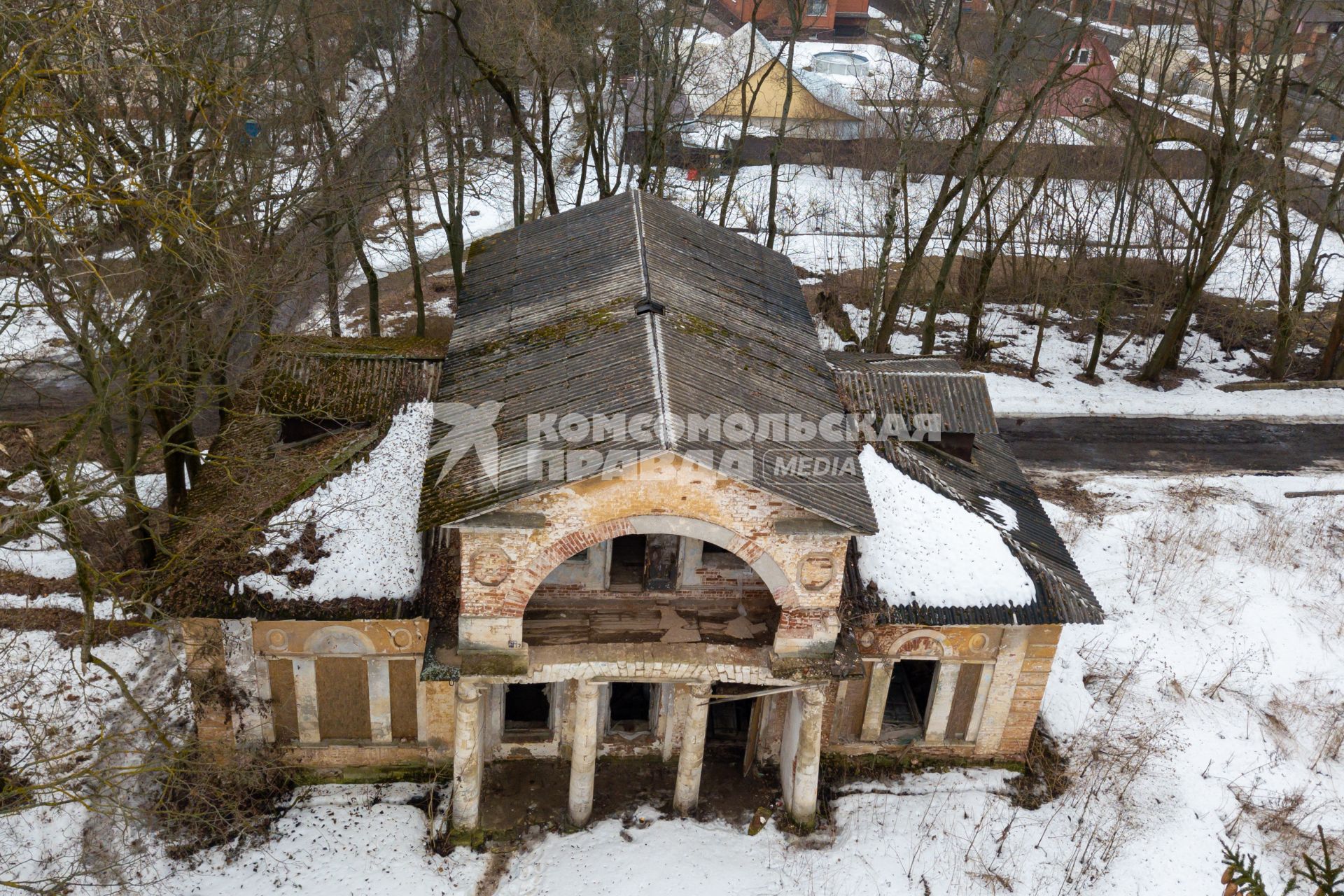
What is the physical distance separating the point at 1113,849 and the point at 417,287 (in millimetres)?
23974

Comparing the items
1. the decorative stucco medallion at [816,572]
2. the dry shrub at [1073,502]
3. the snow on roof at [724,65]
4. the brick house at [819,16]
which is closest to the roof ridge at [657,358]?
the decorative stucco medallion at [816,572]

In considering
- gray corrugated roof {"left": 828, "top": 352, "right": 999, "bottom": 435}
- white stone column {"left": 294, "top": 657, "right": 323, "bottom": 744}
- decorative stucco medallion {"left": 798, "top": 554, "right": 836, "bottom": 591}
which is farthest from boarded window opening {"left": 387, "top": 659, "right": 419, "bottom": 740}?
gray corrugated roof {"left": 828, "top": 352, "right": 999, "bottom": 435}

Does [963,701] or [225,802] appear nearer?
[225,802]

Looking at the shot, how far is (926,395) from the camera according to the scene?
70.8ft

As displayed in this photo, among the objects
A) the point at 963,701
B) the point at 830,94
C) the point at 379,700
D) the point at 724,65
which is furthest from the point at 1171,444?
the point at 724,65

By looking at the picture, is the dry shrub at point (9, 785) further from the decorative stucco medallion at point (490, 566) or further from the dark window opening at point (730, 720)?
the dark window opening at point (730, 720)

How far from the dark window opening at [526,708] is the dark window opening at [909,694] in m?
6.27

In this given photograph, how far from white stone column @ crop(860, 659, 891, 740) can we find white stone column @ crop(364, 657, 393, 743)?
7.94 m

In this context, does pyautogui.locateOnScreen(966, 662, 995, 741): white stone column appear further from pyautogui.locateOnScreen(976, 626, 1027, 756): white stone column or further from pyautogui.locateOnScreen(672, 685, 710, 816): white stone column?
pyautogui.locateOnScreen(672, 685, 710, 816): white stone column

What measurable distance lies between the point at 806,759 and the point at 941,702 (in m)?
3.14

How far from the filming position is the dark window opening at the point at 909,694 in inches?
769

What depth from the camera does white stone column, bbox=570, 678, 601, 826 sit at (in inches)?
661

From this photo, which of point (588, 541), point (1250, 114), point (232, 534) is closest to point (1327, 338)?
point (1250, 114)

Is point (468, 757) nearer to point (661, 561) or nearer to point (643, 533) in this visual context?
point (661, 561)
